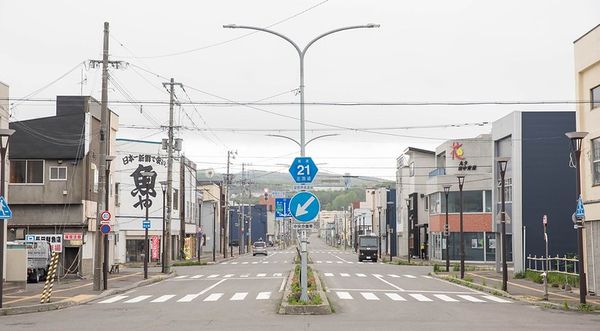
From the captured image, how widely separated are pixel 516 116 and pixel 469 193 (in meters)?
22.4

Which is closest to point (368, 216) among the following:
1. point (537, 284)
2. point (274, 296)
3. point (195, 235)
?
point (195, 235)

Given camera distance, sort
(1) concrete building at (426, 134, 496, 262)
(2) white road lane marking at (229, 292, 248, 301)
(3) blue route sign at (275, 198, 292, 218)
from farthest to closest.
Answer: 1. (1) concrete building at (426, 134, 496, 262)
2. (3) blue route sign at (275, 198, 292, 218)
3. (2) white road lane marking at (229, 292, 248, 301)

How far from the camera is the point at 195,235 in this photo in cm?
8831

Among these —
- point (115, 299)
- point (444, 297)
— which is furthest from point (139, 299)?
point (444, 297)

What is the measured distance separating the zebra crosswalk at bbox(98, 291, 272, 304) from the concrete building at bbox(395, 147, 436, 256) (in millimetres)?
52506

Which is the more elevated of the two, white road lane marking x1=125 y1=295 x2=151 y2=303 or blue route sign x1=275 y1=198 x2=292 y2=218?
blue route sign x1=275 y1=198 x2=292 y2=218

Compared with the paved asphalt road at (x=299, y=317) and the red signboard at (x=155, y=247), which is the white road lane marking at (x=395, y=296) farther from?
the red signboard at (x=155, y=247)

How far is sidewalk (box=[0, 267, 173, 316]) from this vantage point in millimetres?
23594

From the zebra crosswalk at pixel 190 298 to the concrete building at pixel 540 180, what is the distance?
22.7 meters

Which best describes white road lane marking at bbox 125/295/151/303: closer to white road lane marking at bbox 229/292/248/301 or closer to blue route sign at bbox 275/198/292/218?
white road lane marking at bbox 229/292/248/301

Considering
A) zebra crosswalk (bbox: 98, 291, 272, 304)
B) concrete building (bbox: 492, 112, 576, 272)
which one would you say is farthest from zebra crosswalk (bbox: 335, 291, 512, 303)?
concrete building (bbox: 492, 112, 576, 272)

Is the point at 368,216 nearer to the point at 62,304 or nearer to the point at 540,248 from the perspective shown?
the point at 540,248

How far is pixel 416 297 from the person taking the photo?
92.3 feet

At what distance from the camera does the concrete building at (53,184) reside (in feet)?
140
